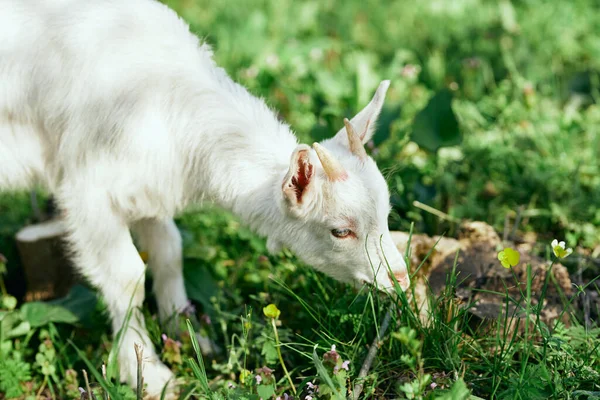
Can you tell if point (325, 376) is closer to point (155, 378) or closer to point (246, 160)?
point (246, 160)

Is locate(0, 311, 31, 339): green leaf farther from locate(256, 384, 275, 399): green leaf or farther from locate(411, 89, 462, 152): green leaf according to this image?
locate(411, 89, 462, 152): green leaf

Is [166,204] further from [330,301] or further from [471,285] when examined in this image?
[471,285]

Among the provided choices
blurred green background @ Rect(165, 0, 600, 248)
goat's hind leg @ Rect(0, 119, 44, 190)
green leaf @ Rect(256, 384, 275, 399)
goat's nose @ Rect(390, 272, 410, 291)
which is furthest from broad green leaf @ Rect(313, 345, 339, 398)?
goat's hind leg @ Rect(0, 119, 44, 190)

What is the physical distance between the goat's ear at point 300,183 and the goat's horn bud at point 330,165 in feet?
0.16

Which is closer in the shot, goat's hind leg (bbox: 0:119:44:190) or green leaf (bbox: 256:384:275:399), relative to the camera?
green leaf (bbox: 256:384:275:399)

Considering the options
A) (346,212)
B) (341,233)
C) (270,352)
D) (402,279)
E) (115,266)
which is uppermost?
(346,212)

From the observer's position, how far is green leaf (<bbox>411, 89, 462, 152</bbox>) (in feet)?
14.3

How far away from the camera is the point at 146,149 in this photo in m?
3.19

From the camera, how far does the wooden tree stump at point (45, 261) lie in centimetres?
397

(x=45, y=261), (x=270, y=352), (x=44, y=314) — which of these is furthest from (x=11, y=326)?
(x=270, y=352)

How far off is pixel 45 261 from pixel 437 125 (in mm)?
2428

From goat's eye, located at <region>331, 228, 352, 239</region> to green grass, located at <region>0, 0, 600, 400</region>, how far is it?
0.86 ft

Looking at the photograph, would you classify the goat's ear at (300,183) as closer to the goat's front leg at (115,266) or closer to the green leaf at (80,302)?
the goat's front leg at (115,266)

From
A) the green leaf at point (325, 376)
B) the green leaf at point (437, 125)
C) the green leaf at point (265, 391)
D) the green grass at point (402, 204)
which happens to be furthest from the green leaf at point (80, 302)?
the green leaf at point (437, 125)
